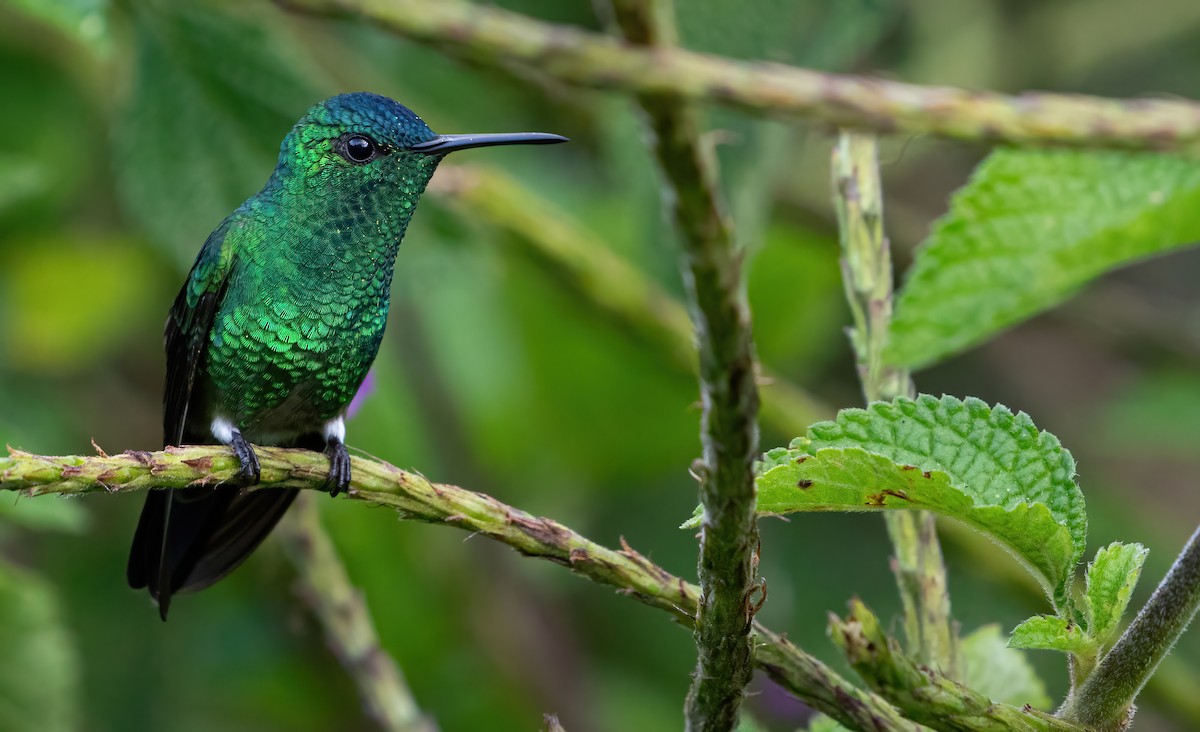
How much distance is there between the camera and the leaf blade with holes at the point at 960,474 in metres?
1.36

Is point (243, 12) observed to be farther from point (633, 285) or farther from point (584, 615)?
point (584, 615)

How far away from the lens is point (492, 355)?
17.4ft

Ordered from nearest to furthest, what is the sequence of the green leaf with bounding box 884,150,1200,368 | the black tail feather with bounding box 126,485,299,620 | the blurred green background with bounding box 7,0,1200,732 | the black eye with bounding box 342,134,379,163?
the green leaf with bounding box 884,150,1200,368, the black tail feather with bounding box 126,485,299,620, the black eye with bounding box 342,134,379,163, the blurred green background with bounding box 7,0,1200,732

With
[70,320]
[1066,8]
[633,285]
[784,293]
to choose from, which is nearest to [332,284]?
[633,285]

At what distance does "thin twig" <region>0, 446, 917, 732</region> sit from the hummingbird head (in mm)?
834

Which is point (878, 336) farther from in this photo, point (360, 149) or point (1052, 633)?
point (360, 149)

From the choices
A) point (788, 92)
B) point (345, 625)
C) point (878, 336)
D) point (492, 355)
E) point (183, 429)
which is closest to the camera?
point (788, 92)

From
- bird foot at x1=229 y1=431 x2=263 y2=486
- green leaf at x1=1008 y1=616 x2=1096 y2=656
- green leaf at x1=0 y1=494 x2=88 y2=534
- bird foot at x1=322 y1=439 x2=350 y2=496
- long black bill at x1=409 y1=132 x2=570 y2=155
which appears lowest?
green leaf at x1=0 y1=494 x2=88 y2=534

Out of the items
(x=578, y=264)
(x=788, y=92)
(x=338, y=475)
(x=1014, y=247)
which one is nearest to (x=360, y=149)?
(x=338, y=475)

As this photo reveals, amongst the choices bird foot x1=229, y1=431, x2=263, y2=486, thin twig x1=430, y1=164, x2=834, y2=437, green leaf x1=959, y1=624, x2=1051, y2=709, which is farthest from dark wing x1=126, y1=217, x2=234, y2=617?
green leaf x1=959, y1=624, x2=1051, y2=709

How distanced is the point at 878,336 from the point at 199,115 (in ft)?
6.86

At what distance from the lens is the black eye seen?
2.48 m

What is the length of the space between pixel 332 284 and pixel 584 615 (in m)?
2.72

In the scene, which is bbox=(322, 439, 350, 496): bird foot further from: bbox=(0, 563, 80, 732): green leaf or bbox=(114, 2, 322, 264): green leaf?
bbox=(114, 2, 322, 264): green leaf
